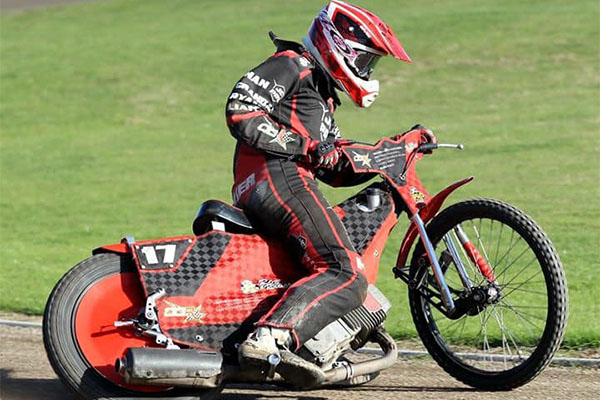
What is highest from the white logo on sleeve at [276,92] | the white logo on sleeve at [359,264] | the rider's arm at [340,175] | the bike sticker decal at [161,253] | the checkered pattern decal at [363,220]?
the white logo on sleeve at [276,92]

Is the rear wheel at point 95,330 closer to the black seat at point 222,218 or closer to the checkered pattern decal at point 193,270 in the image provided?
the checkered pattern decal at point 193,270

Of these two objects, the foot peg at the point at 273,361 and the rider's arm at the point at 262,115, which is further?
the rider's arm at the point at 262,115

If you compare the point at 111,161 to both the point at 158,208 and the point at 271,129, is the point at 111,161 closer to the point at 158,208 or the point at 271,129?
the point at 158,208

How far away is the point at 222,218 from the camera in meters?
5.33

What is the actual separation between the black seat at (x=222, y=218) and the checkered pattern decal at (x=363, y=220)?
1.66 ft

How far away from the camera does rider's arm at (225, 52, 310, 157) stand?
5.30 m

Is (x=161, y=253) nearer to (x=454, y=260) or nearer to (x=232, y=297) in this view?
(x=232, y=297)

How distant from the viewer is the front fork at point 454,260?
5418 mm

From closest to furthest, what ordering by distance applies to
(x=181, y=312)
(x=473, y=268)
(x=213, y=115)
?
(x=181, y=312)
(x=473, y=268)
(x=213, y=115)

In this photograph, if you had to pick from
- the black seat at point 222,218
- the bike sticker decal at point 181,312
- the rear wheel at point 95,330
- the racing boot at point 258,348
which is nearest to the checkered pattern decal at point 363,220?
the black seat at point 222,218

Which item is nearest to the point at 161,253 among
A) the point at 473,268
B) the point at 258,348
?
the point at 258,348

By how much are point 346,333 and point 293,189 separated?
2.55ft

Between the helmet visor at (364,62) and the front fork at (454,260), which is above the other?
the helmet visor at (364,62)

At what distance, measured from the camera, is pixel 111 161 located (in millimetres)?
17219
